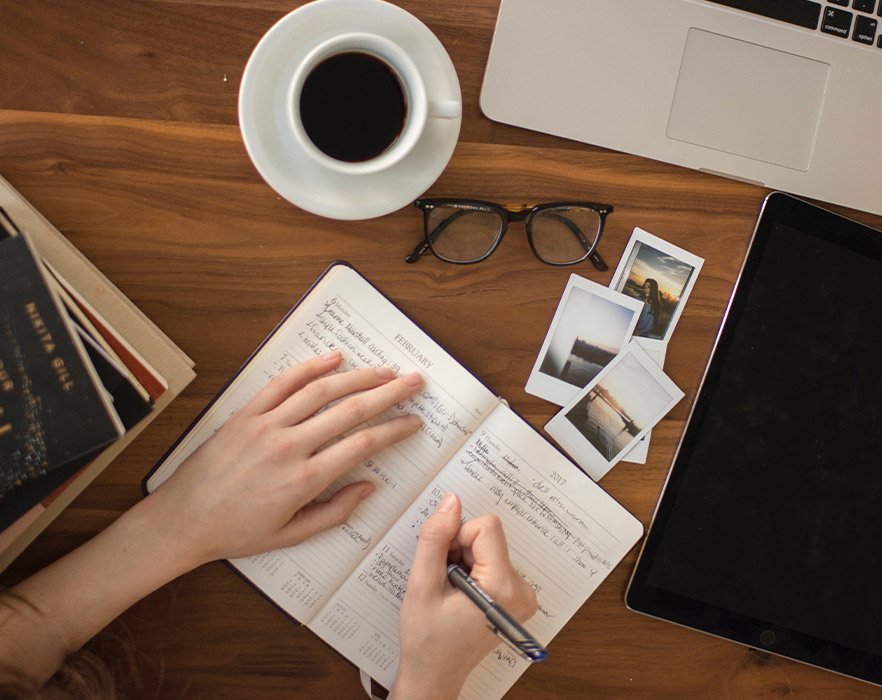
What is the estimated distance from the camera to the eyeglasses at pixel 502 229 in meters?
0.68

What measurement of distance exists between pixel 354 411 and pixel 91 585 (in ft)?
1.11

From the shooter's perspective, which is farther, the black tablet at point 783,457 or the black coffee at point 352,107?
the black tablet at point 783,457

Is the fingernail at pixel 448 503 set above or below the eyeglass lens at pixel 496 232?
below

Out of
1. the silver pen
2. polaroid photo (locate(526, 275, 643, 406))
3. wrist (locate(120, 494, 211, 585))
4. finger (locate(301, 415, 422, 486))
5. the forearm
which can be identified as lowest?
the forearm

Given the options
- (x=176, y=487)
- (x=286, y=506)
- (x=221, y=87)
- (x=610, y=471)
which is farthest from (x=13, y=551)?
(x=610, y=471)

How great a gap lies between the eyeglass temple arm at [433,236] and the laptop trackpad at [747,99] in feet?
0.88

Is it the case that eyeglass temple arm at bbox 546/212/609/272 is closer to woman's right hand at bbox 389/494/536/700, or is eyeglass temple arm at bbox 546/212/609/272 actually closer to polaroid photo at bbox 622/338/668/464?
polaroid photo at bbox 622/338/668/464

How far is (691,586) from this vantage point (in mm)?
723

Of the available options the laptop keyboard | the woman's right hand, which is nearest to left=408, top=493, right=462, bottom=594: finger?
the woman's right hand

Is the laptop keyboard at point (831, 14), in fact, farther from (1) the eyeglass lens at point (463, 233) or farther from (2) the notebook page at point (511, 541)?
(2) the notebook page at point (511, 541)

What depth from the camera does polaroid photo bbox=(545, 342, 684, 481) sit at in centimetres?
72

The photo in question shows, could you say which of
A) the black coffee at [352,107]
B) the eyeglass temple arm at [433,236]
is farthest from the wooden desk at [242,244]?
the black coffee at [352,107]

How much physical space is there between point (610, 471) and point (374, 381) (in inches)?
12.5

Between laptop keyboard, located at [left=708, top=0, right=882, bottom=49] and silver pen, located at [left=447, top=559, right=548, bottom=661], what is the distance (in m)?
0.71
